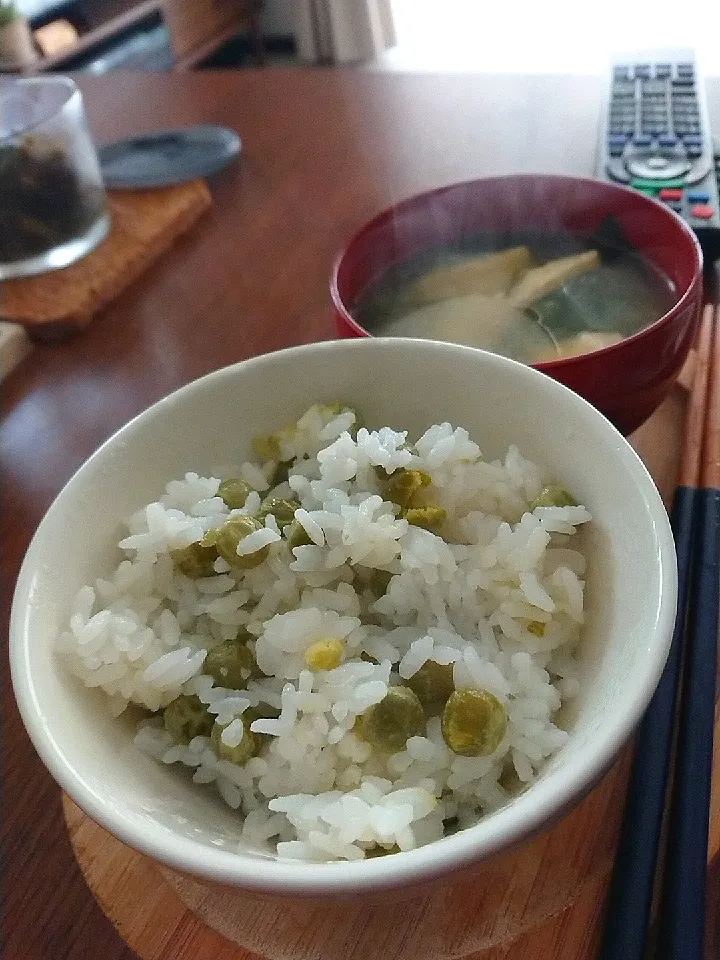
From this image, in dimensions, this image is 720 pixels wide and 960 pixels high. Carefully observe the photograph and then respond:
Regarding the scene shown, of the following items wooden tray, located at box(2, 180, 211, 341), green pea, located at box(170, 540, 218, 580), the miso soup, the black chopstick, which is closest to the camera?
the black chopstick

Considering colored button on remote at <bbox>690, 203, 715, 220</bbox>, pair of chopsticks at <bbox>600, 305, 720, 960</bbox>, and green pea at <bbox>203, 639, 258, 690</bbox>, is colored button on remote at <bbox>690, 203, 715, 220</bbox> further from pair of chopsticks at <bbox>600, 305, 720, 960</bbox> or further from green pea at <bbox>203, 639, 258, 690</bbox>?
green pea at <bbox>203, 639, 258, 690</bbox>

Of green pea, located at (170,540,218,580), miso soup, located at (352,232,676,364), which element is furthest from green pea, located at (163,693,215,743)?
miso soup, located at (352,232,676,364)

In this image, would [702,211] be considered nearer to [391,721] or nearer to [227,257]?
[227,257]

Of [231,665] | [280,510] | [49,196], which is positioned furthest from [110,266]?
[231,665]

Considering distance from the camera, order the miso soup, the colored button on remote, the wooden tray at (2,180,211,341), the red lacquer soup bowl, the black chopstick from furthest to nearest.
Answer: the wooden tray at (2,180,211,341) < the colored button on remote < the miso soup < the red lacquer soup bowl < the black chopstick

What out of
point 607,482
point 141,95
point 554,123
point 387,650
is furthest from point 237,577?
point 141,95
